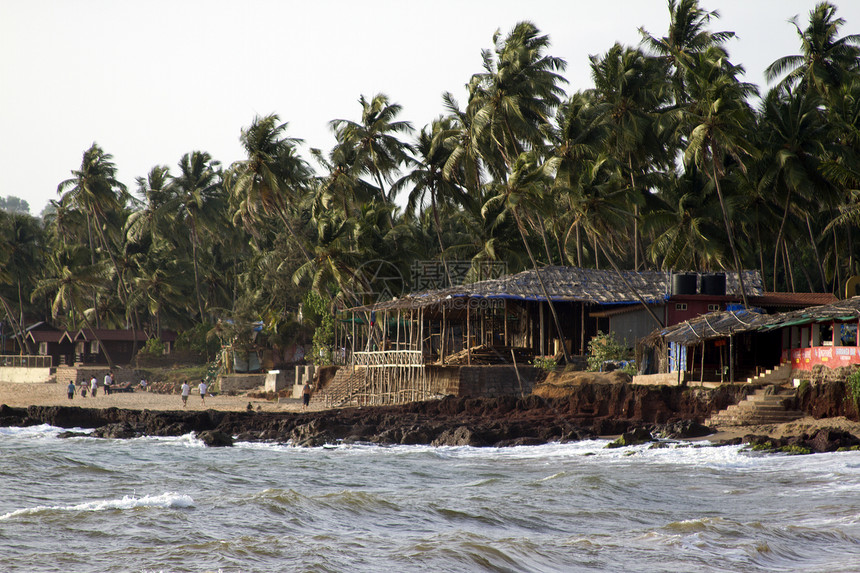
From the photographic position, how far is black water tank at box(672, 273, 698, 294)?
3175cm

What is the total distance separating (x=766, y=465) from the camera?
1909 centimetres

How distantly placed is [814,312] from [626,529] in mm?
13765

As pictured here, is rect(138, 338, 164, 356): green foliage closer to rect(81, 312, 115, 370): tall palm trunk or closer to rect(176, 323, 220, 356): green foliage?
rect(176, 323, 220, 356): green foliage

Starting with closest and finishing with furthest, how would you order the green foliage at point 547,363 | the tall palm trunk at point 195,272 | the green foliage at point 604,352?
1. the green foliage at point 604,352
2. the green foliage at point 547,363
3. the tall palm trunk at point 195,272

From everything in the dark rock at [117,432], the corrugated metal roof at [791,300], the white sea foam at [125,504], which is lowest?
the dark rock at [117,432]

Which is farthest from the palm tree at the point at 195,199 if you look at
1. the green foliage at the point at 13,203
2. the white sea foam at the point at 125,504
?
the green foliage at the point at 13,203

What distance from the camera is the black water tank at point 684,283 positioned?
104 ft

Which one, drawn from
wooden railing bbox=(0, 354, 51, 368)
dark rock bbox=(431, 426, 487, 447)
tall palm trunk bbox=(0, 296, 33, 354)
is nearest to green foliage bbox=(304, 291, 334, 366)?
dark rock bbox=(431, 426, 487, 447)

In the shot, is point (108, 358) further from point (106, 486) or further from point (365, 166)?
point (106, 486)

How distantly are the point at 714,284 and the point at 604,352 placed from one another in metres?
5.38

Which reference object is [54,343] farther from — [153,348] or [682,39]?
[682,39]

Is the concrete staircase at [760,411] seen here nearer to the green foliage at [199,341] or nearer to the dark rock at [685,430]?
the dark rock at [685,430]

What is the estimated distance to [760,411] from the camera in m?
23.7

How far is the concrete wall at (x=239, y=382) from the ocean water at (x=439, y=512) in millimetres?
22389
